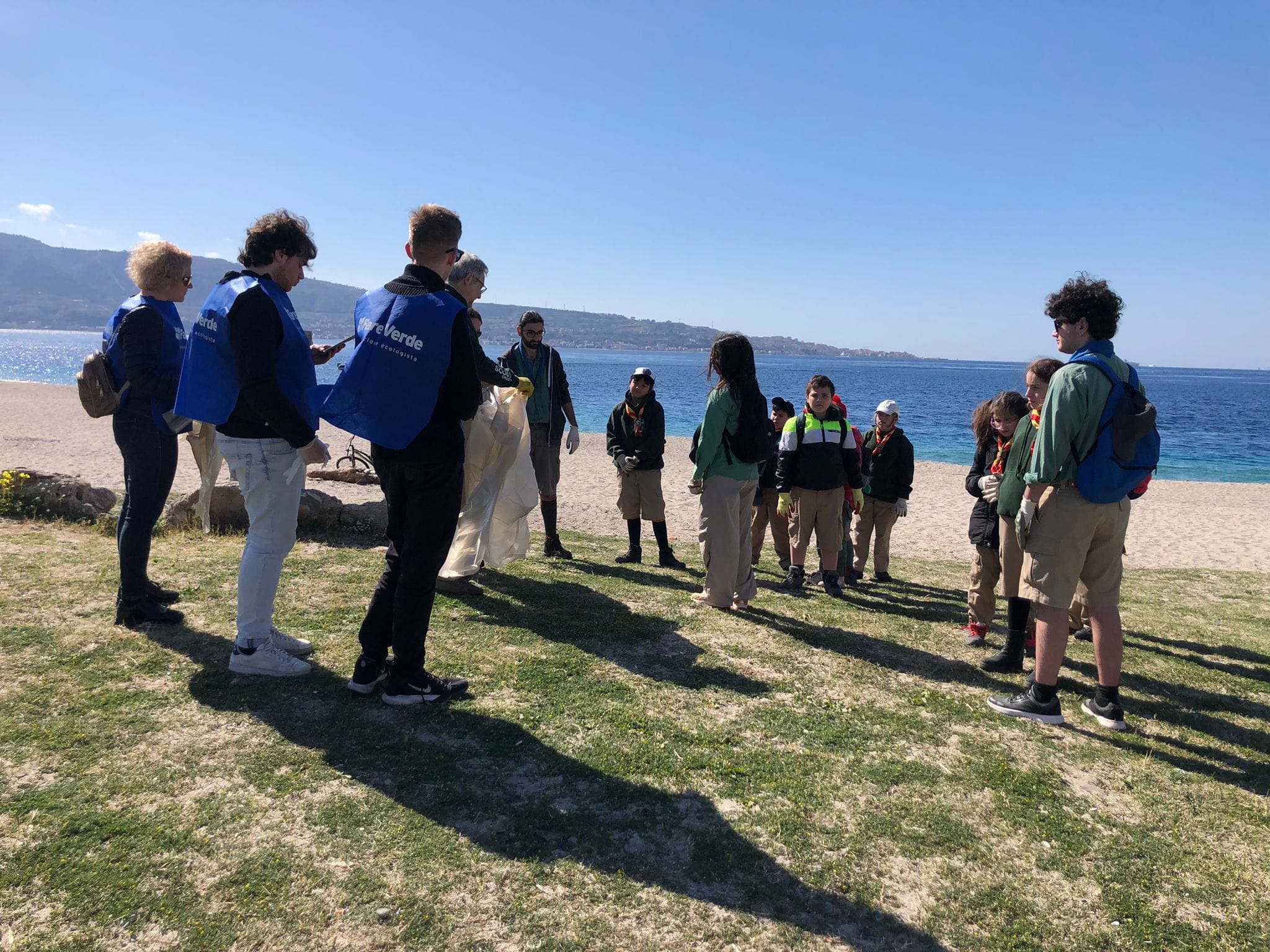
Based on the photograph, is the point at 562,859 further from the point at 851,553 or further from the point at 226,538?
the point at 851,553

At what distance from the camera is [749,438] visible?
5379 mm

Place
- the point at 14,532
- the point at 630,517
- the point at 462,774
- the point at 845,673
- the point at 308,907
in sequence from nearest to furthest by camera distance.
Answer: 1. the point at 308,907
2. the point at 462,774
3. the point at 845,673
4. the point at 14,532
5. the point at 630,517

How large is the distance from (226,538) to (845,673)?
566 cm

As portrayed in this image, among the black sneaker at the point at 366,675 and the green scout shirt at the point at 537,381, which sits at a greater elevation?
the green scout shirt at the point at 537,381

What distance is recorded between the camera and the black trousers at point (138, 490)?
434 centimetres

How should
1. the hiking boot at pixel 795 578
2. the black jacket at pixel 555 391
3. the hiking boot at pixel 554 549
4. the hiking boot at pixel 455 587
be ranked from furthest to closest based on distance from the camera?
the hiking boot at pixel 554 549
the black jacket at pixel 555 391
the hiking boot at pixel 795 578
the hiking boot at pixel 455 587

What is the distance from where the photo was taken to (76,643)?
13.4ft

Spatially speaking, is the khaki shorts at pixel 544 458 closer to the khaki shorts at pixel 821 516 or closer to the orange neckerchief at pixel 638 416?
the orange neckerchief at pixel 638 416

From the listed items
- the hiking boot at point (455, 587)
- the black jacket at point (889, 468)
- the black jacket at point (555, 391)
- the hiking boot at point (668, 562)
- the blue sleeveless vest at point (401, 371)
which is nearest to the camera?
the blue sleeveless vest at point (401, 371)

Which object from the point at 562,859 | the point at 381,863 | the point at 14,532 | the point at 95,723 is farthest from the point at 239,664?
the point at 14,532

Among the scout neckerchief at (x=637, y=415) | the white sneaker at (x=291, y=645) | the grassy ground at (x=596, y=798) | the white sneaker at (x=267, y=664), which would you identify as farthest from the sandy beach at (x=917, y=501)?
the grassy ground at (x=596, y=798)

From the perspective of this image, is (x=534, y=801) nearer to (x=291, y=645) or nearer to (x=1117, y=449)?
(x=291, y=645)

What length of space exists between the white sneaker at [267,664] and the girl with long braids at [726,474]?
2907 millimetres

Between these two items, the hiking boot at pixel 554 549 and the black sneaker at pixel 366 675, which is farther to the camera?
the hiking boot at pixel 554 549
